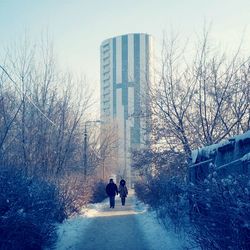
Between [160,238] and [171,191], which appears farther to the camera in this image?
[171,191]

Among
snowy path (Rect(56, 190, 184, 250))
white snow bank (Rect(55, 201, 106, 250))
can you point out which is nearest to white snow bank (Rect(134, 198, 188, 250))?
snowy path (Rect(56, 190, 184, 250))

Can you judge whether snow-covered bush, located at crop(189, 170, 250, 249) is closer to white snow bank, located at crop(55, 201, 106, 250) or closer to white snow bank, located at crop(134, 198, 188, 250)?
white snow bank, located at crop(134, 198, 188, 250)

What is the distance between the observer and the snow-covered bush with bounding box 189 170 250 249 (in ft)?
17.6

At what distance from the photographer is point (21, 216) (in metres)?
7.99

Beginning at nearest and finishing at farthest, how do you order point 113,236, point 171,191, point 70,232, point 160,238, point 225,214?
point 225,214, point 160,238, point 113,236, point 70,232, point 171,191

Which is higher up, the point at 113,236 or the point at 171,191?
the point at 171,191

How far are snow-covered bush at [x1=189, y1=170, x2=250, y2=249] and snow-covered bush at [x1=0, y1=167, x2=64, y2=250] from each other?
3.11m

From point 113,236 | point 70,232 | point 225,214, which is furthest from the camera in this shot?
point 70,232

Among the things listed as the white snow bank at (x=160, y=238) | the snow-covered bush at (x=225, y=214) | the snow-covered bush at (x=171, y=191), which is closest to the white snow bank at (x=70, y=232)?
the white snow bank at (x=160, y=238)

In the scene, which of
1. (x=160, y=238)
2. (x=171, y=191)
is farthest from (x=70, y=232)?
(x=171, y=191)

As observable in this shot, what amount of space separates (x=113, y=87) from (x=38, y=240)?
9099 cm

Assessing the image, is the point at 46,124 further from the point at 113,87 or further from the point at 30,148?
the point at 113,87

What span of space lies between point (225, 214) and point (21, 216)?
3.85 m

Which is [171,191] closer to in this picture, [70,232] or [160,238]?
[160,238]
